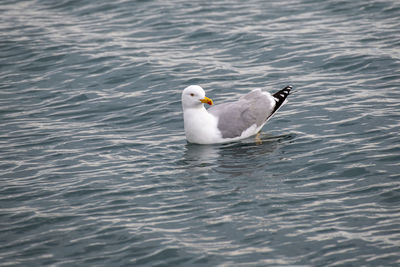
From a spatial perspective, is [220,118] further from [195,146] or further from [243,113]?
[195,146]

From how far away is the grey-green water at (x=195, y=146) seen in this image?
814 centimetres

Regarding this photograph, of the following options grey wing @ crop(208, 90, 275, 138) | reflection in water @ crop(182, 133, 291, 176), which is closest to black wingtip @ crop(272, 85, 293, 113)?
grey wing @ crop(208, 90, 275, 138)

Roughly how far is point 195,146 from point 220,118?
731 millimetres

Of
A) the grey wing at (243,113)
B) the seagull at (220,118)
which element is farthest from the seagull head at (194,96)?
the grey wing at (243,113)

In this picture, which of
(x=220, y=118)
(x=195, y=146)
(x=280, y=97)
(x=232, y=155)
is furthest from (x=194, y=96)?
→ (x=280, y=97)

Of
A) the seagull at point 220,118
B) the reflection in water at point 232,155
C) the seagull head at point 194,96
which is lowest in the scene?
the reflection in water at point 232,155

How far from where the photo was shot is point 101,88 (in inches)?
595

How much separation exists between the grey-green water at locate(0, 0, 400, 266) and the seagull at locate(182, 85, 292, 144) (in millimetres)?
234

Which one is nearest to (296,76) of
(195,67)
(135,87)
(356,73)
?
(356,73)

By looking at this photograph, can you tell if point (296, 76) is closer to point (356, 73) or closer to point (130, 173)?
point (356, 73)

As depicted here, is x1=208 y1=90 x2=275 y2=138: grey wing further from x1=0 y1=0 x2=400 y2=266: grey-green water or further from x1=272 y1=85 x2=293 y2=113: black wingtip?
x1=0 y1=0 x2=400 y2=266: grey-green water

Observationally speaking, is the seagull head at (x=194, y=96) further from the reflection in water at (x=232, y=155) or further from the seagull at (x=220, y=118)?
the reflection in water at (x=232, y=155)

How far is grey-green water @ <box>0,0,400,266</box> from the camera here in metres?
8.14

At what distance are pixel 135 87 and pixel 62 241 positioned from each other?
7119 millimetres
